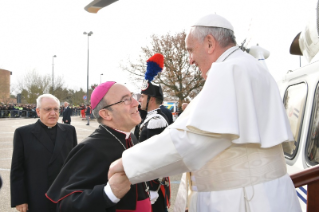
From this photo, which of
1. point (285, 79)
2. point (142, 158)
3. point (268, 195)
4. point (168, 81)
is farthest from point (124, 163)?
point (168, 81)

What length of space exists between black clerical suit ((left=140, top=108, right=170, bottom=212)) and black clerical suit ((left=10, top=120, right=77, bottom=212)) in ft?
3.38

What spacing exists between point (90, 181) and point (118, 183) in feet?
1.15

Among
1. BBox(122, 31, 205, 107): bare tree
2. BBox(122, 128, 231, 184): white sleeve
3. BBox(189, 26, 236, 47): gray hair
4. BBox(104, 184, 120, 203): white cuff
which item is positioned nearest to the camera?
BBox(122, 128, 231, 184): white sleeve

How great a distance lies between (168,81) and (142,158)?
2454cm

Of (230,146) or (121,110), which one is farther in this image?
(121,110)

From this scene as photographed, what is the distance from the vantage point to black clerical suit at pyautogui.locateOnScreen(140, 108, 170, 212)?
3.36 metres

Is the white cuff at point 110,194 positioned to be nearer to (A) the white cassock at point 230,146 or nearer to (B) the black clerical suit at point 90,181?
(B) the black clerical suit at point 90,181

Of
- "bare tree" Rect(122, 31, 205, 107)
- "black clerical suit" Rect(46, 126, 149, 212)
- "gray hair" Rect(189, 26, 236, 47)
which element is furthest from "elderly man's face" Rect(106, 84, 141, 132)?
"bare tree" Rect(122, 31, 205, 107)

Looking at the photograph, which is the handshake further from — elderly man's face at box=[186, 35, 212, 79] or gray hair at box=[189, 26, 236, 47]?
gray hair at box=[189, 26, 236, 47]

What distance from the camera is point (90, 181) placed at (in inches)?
74.7

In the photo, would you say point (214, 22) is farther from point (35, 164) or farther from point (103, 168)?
point (35, 164)

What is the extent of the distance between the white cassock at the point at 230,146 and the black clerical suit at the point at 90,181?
0.42 meters

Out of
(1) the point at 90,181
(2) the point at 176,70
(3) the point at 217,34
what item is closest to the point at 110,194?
(1) the point at 90,181

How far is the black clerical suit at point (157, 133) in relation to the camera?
3365mm
